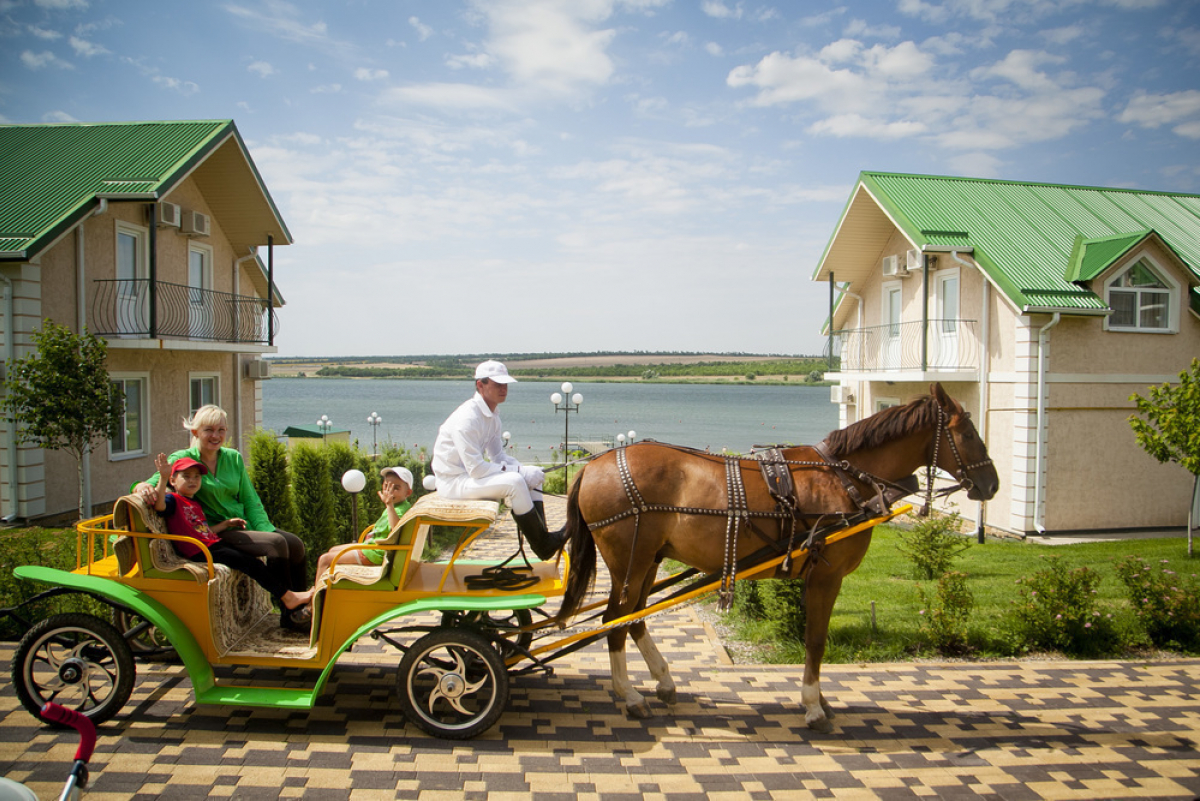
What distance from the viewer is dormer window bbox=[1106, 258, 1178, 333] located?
13.9 meters

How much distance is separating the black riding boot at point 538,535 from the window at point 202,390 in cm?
1369

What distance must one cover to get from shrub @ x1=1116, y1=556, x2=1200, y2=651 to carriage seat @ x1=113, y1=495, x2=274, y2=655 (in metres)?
7.80

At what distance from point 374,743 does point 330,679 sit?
49.4 inches

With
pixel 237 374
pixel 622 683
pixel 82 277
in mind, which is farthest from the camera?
pixel 237 374

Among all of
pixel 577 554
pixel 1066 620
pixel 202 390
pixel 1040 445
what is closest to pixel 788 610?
pixel 1066 620

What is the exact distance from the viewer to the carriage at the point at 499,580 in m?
4.72

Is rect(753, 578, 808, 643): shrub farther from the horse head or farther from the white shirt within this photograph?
the white shirt

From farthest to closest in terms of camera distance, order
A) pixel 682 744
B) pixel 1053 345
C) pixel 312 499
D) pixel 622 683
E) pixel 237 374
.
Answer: pixel 237 374, pixel 1053 345, pixel 312 499, pixel 622 683, pixel 682 744

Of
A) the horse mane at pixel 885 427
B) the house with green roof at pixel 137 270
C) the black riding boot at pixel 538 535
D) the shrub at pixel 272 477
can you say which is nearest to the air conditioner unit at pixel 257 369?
the house with green roof at pixel 137 270

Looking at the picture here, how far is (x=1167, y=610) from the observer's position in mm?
6785

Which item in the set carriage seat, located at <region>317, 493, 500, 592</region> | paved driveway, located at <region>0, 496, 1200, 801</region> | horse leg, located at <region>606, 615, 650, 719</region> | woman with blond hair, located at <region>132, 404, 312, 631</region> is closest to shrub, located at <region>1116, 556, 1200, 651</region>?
paved driveway, located at <region>0, 496, 1200, 801</region>

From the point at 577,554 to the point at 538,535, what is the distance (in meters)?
0.38

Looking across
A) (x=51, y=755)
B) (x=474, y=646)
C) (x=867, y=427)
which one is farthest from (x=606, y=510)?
(x=51, y=755)

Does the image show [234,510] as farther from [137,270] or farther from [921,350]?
[921,350]
